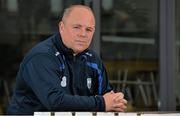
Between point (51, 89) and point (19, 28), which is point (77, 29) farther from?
point (19, 28)

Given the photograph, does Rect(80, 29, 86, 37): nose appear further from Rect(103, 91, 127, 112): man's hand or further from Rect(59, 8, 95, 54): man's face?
Rect(103, 91, 127, 112): man's hand

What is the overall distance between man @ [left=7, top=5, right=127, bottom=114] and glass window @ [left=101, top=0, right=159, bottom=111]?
2.69 metres

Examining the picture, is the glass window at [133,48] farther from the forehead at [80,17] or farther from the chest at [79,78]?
the forehead at [80,17]

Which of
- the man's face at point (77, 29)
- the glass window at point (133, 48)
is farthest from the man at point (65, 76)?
the glass window at point (133, 48)

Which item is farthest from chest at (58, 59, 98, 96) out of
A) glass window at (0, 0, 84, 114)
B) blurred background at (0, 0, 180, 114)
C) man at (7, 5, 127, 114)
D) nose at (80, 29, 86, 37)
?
glass window at (0, 0, 84, 114)

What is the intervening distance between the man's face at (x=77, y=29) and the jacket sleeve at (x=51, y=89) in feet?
0.41

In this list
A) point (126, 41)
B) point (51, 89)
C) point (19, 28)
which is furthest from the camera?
point (19, 28)

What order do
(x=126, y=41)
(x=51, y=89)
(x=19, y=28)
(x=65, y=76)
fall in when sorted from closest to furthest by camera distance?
(x=51, y=89), (x=65, y=76), (x=126, y=41), (x=19, y=28)

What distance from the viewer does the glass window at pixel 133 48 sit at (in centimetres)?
538

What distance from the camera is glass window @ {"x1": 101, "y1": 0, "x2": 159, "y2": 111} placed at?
17.7ft

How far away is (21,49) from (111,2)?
1299 millimetres

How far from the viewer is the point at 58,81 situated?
92.8 inches

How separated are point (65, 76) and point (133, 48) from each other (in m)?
3.51

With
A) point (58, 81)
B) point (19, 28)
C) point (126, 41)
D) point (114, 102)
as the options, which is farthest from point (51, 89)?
point (19, 28)
